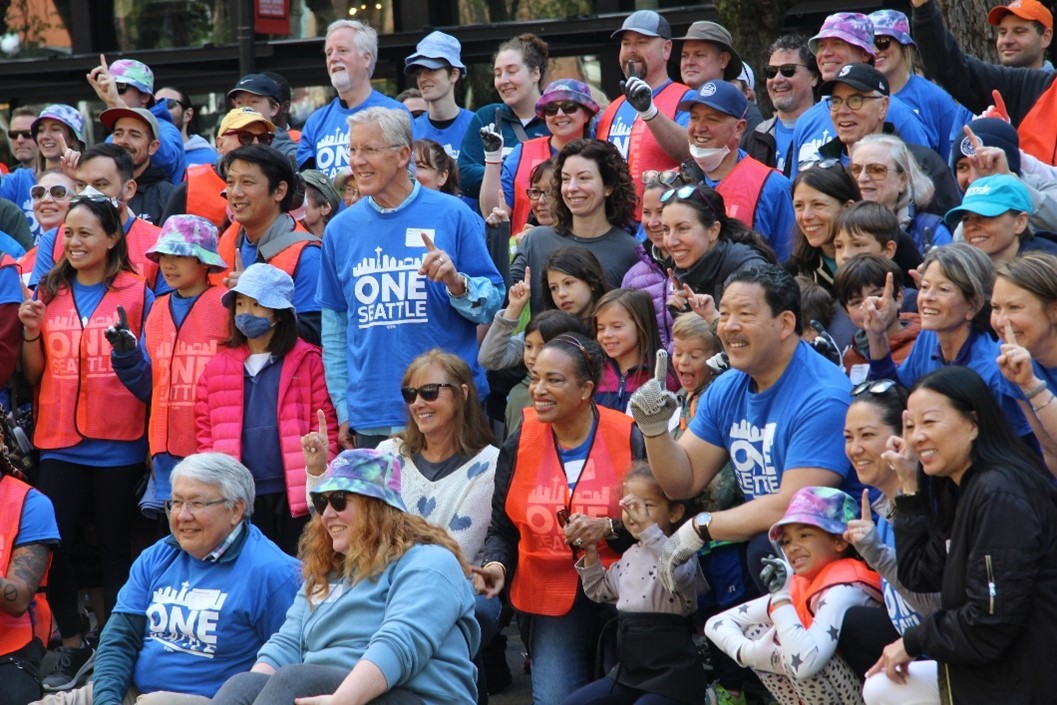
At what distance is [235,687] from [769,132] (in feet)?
15.5

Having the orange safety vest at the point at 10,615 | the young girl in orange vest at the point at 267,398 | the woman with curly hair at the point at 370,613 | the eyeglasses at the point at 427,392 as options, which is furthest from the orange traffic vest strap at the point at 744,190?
the orange safety vest at the point at 10,615

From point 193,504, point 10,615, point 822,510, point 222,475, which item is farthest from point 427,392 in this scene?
point 10,615

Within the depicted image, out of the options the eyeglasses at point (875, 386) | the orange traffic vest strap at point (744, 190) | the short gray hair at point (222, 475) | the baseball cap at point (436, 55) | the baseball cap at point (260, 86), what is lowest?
the short gray hair at point (222, 475)

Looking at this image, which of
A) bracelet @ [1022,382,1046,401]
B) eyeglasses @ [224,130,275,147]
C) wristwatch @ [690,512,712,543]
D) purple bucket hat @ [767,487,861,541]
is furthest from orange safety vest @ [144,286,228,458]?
bracelet @ [1022,382,1046,401]

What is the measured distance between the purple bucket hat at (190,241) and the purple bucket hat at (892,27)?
3.49 meters

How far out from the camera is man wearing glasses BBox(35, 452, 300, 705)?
6.12 meters

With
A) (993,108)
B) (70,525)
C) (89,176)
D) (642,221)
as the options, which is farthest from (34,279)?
(993,108)

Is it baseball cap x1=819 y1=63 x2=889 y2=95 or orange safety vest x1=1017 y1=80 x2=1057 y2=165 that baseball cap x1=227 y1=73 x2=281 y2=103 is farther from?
orange safety vest x1=1017 y1=80 x2=1057 y2=165

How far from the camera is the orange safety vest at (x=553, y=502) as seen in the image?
20.9 ft

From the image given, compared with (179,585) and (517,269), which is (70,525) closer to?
(179,585)

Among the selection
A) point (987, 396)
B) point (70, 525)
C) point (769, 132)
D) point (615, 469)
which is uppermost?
point (769, 132)

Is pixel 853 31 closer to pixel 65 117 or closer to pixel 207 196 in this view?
pixel 207 196

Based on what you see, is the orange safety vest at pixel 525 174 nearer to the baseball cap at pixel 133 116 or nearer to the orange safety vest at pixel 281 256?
the orange safety vest at pixel 281 256

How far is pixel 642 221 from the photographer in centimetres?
748
